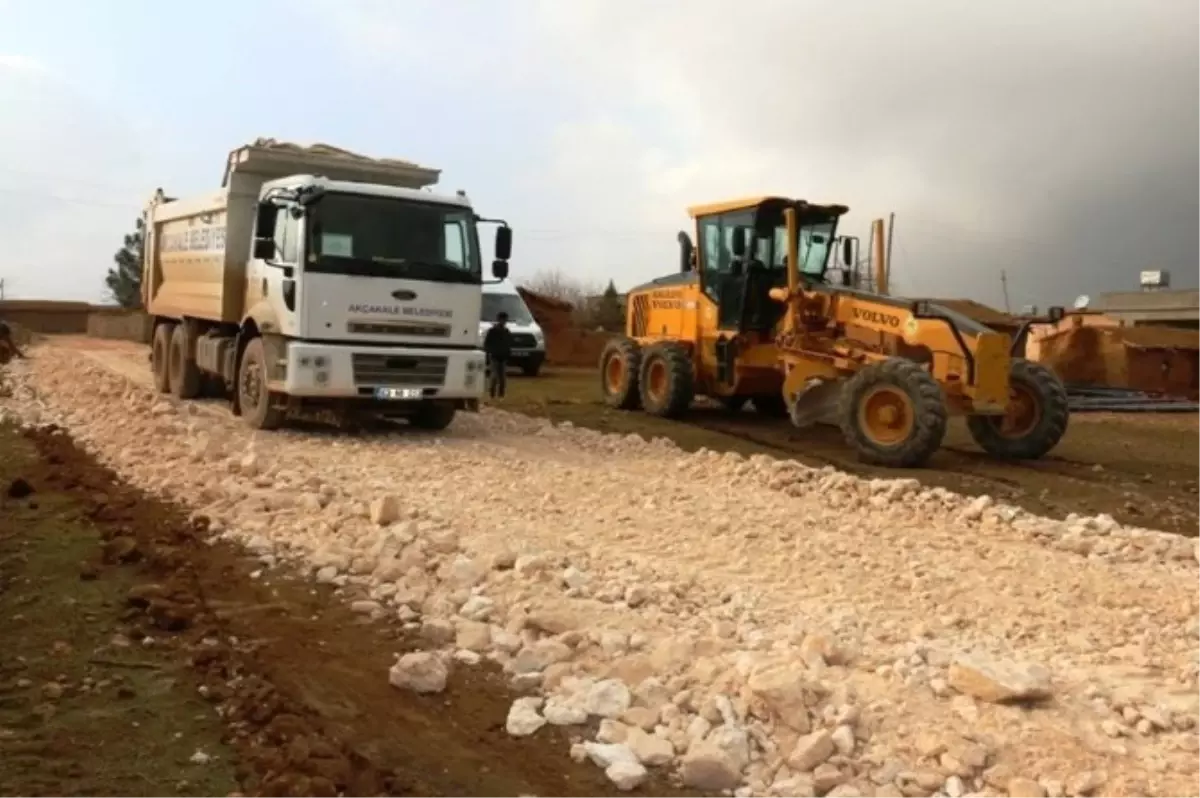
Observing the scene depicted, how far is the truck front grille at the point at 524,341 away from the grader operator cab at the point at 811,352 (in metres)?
8.80

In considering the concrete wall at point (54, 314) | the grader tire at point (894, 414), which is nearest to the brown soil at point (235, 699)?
the grader tire at point (894, 414)

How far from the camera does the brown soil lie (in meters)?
3.98

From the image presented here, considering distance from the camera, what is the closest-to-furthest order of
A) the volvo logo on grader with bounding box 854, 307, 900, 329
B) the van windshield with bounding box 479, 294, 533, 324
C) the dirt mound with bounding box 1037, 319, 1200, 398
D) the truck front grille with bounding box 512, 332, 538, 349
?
the volvo logo on grader with bounding box 854, 307, 900, 329 < the dirt mound with bounding box 1037, 319, 1200, 398 < the truck front grille with bounding box 512, 332, 538, 349 < the van windshield with bounding box 479, 294, 533, 324

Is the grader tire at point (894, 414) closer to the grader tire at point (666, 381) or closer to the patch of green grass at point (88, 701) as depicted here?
the grader tire at point (666, 381)

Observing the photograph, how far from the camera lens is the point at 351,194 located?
12672 millimetres

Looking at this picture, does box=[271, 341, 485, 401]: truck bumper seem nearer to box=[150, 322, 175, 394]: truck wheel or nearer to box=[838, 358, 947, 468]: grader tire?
box=[838, 358, 947, 468]: grader tire

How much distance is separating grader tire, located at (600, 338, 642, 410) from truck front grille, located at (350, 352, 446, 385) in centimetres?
538

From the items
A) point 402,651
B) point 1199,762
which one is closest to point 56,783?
point 402,651

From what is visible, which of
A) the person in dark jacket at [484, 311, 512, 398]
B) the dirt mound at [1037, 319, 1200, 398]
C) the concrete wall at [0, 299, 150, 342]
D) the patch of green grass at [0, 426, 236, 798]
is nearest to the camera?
the patch of green grass at [0, 426, 236, 798]

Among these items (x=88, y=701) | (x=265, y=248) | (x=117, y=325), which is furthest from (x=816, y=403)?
(x=117, y=325)

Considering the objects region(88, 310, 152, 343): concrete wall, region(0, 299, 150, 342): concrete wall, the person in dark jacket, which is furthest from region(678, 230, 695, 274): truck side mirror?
region(0, 299, 150, 342): concrete wall

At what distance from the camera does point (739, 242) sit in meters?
15.3

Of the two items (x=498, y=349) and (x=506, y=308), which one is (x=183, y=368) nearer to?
(x=498, y=349)

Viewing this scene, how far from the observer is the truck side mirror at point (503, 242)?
13508mm
